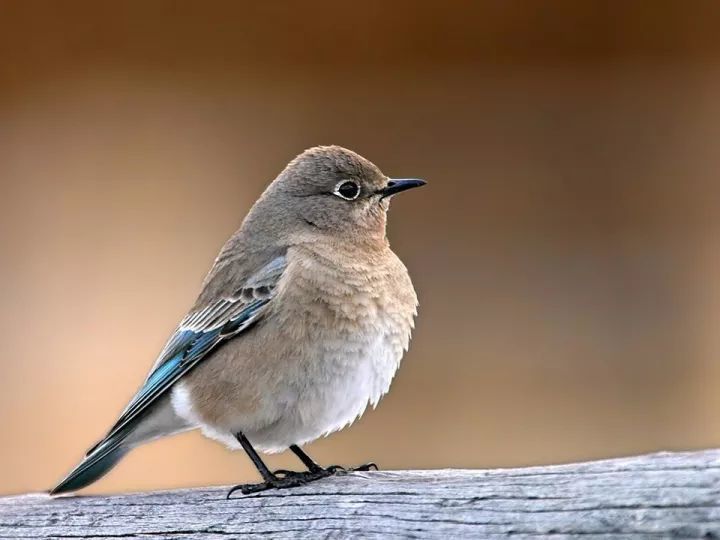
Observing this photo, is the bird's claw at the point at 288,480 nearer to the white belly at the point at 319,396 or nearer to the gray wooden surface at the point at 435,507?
the gray wooden surface at the point at 435,507

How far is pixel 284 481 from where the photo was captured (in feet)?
11.3

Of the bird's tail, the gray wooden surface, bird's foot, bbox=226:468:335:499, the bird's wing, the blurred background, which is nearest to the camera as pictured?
the gray wooden surface

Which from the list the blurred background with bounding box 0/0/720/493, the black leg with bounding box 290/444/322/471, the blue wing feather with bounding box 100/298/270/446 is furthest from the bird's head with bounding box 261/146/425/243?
the blurred background with bounding box 0/0/720/493

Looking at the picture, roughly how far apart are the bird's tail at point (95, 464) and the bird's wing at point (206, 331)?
0.8 inches

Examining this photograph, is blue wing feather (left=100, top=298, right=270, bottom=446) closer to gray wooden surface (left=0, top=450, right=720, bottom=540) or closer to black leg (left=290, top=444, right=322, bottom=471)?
black leg (left=290, top=444, right=322, bottom=471)

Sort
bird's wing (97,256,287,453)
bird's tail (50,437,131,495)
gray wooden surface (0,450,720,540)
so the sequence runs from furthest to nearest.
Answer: bird's wing (97,256,287,453) < bird's tail (50,437,131,495) < gray wooden surface (0,450,720,540)

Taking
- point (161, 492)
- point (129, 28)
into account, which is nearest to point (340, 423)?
point (161, 492)

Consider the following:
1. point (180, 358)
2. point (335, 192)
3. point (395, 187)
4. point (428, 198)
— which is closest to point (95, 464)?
point (180, 358)

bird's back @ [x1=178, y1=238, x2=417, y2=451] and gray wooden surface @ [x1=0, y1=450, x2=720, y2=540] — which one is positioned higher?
bird's back @ [x1=178, y1=238, x2=417, y2=451]

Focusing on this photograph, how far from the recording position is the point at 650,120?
6.58m

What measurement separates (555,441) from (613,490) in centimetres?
399

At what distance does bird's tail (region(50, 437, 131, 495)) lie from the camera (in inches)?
142

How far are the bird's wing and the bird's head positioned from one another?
14.1 inches

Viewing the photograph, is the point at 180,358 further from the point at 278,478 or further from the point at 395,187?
the point at 395,187
